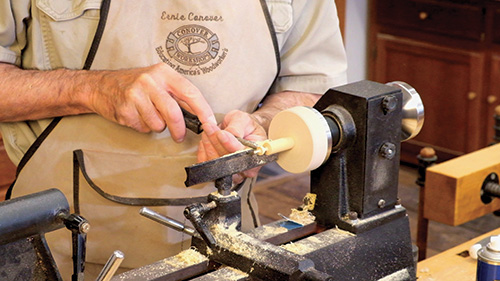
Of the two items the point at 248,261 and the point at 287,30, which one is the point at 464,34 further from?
the point at 248,261

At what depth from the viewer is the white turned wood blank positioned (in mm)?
1016

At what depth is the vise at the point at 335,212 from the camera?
967 mm

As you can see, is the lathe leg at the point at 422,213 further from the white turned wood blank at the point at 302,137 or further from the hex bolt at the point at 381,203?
the white turned wood blank at the point at 302,137

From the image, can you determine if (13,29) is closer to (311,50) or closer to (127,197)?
(127,197)

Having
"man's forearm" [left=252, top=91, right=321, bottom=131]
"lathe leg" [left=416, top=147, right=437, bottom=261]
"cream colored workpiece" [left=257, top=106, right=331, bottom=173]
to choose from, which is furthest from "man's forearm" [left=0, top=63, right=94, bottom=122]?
"lathe leg" [left=416, top=147, right=437, bottom=261]

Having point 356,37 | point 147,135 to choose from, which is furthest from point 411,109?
point 356,37

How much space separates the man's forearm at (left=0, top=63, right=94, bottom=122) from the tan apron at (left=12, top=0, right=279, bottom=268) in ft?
0.18

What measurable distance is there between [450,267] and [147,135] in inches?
23.8

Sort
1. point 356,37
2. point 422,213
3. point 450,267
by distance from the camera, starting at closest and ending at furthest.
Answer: point 450,267
point 422,213
point 356,37

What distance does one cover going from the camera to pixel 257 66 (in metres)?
1.47

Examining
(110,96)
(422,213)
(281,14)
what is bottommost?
(422,213)

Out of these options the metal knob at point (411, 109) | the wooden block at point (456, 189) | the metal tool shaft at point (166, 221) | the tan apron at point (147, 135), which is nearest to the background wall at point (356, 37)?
the wooden block at point (456, 189)

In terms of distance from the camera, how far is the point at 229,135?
1252 millimetres

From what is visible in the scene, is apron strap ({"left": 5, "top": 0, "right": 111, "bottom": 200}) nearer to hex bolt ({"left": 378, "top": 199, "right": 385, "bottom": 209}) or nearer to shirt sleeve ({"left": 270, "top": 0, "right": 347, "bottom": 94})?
shirt sleeve ({"left": 270, "top": 0, "right": 347, "bottom": 94})
